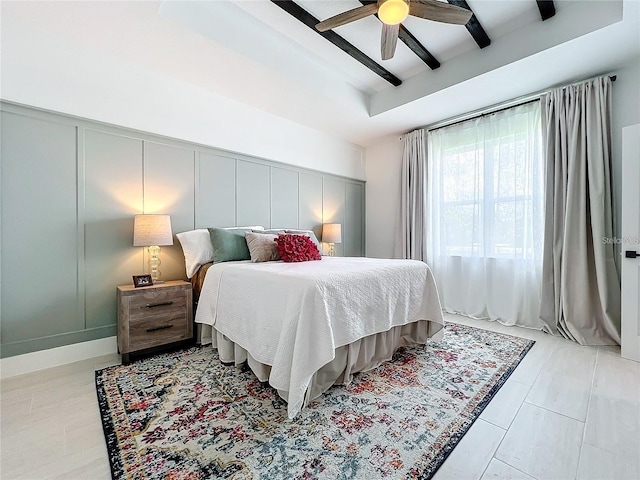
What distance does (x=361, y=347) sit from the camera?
6.74 ft

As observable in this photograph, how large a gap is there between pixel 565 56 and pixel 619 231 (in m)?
1.71

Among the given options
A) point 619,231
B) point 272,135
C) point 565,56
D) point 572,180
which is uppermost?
point 565,56

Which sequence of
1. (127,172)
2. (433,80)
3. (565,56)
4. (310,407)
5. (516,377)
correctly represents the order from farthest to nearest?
1. (433,80)
2. (127,172)
3. (565,56)
4. (516,377)
5. (310,407)

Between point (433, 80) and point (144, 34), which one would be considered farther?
point (433, 80)

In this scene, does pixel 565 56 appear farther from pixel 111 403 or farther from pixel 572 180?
pixel 111 403

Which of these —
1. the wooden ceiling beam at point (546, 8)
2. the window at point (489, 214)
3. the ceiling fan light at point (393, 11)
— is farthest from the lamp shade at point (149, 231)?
the wooden ceiling beam at point (546, 8)

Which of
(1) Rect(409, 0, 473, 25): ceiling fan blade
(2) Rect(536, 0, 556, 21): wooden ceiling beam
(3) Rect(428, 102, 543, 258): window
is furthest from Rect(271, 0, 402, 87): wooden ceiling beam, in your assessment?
(2) Rect(536, 0, 556, 21): wooden ceiling beam

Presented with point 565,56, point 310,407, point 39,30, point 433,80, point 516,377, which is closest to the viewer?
point 310,407

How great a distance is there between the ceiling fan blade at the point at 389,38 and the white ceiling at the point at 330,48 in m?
0.36

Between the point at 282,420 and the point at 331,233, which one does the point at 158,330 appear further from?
the point at 331,233

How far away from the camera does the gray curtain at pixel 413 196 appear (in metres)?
4.12

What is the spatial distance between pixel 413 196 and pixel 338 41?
2.36 meters

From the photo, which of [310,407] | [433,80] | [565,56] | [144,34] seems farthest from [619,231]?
[144,34]

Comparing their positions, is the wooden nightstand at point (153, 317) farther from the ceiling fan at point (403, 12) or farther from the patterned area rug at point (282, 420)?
the ceiling fan at point (403, 12)
